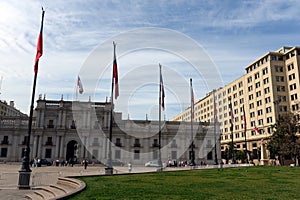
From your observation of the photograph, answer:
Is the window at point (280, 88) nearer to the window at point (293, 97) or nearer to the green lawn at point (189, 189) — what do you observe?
the window at point (293, 97)

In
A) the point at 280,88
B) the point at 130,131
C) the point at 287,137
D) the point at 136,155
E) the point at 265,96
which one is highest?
the point at 280,88

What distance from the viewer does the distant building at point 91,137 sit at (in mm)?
62031

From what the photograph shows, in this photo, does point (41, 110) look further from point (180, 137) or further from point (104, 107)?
point (180, 137)

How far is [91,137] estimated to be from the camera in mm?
63594

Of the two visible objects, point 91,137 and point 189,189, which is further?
point 91,137

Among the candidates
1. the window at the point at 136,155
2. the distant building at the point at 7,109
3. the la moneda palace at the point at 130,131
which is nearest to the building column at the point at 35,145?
the la moneda palace at the point at 130,131

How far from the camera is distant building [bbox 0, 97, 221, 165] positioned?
62.0 meters

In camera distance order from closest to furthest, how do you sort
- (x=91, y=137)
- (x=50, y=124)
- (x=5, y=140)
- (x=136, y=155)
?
(x=5, y=140)
(x=136, y=155)
(x=91, y=137)
(x=50, y=124)

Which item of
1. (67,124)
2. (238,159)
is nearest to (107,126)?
(67,124)

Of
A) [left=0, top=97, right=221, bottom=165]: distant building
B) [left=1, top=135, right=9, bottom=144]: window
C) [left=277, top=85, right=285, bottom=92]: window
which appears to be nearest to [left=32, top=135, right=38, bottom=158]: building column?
[left=0, top=97, right=221, bottom=165]: distant building

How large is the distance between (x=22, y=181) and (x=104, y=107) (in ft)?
175

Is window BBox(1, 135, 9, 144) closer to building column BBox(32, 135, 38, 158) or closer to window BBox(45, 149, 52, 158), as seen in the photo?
building column BBox(32, 135, 38, 158)

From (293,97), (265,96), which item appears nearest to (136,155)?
(265,96)

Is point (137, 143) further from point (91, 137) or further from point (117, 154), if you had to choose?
point (91, 137)
